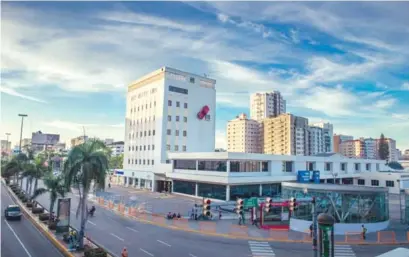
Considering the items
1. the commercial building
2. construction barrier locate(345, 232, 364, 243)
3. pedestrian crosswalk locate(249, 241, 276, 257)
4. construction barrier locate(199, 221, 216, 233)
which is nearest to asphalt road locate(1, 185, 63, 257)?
construction barrier locate(199, 221, 216, 233)

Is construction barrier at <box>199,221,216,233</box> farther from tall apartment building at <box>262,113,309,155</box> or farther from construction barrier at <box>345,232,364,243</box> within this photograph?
tall apartment building at <box>262,113,309,155</box>

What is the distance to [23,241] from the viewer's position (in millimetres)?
27000

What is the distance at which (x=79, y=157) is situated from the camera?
23.5 metres

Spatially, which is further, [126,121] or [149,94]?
[126,121]

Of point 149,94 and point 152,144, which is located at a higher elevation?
point 149,94

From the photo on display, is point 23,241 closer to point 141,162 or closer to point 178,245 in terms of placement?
point 178,245

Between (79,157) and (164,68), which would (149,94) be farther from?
(79,157)

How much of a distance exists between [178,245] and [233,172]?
88.2 feet

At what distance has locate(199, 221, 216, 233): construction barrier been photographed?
110 feet

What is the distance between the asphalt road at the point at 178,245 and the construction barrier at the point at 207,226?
2.34m

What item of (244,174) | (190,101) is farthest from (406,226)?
(190,101)

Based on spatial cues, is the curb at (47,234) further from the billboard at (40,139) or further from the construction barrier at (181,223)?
the billboard at (40,139)

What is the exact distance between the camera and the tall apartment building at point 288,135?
158875mm

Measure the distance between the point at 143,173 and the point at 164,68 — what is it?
25.5 metres
